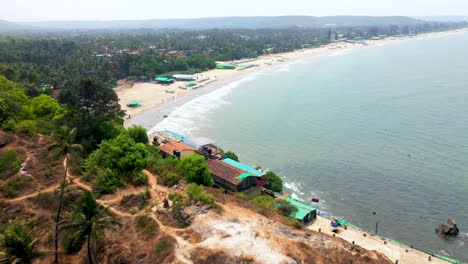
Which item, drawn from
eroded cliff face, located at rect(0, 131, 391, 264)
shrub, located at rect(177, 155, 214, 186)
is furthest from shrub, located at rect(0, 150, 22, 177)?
shrub, located at rect(177, 155, 214, 186)

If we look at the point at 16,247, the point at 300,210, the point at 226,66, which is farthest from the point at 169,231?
the point at 226,66

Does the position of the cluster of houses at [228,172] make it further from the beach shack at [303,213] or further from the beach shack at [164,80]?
the beach shack at [164,80]

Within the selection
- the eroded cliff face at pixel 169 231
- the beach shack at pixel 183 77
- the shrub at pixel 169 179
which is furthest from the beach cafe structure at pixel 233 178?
the beach shack at pixel 183 77

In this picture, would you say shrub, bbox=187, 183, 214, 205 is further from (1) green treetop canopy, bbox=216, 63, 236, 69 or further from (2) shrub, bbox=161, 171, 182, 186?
(1) green treetop canopy, bbox=216, 63, 236, 69

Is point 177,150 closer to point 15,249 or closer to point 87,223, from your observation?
point 87,223

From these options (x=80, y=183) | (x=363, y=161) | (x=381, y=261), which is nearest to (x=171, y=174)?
(x=80, y=183)

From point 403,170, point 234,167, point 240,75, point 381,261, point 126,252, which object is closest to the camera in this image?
point 126,252

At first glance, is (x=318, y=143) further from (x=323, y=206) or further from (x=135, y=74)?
(x=135, y=74)

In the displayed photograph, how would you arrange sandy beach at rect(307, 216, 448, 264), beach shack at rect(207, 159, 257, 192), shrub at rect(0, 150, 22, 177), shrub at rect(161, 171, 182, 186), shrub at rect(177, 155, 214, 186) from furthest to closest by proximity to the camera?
beach shack at rect(207, 159, 257, 192) → shrub at rect(177, 155, 214, 186) → sandy beach at rect(307, 216, 448, 264) → shrub at rect(161, 171, 182, 186) → shrub at rect(0, 150, 22, 177)
